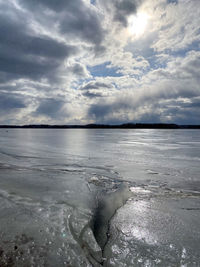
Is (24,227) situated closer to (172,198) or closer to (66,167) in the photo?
(172,198)

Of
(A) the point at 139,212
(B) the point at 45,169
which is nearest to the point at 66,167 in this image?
(B) the point at 45,169

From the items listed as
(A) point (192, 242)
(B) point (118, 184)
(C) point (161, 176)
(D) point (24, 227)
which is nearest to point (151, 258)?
(A) point (192, 242)

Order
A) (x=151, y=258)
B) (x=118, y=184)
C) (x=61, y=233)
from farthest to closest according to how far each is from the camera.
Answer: (x=118, y=184)
(x=61, y=233)
(x=151, y=258)

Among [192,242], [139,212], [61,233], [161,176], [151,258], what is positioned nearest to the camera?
[151,258]

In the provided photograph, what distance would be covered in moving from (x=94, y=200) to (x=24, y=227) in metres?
2.31

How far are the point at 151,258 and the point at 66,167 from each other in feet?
24.9

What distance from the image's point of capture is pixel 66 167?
986cm

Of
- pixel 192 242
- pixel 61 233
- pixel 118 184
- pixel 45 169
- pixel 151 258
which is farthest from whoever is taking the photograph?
pixel 45 169

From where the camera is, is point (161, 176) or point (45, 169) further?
point (45, 169)

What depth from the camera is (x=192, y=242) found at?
10.7ft

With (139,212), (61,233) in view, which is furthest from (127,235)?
(61,233)

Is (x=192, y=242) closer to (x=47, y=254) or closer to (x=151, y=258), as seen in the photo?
(x=151, y=258)

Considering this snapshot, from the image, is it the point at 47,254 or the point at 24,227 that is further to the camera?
the point at 24,227

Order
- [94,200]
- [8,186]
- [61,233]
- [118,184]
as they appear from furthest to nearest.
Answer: [118,184] → [8,186] → [94,200] → [61,233]
